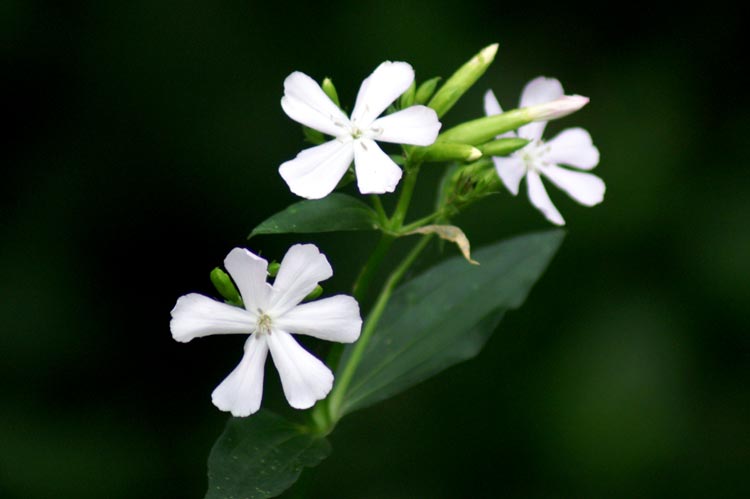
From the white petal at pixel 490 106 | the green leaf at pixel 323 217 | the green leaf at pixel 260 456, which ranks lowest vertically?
the green leaf at pixel 260 456

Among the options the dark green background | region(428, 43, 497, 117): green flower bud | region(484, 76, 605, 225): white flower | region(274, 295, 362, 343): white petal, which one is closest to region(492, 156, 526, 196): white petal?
region(484, 76, 605, 225): white flower

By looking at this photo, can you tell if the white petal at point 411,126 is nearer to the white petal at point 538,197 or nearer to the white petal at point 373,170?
the white petal at point 373,170

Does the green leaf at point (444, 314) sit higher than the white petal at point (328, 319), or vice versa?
the green leaf at point (444, 314)

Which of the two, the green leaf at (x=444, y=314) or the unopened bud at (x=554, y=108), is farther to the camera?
the green leaf at (x=444, y=314)

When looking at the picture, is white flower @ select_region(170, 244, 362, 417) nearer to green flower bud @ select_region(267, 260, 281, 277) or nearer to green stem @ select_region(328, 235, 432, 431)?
green flower bud @ select_region(267, 260, 281, 277)

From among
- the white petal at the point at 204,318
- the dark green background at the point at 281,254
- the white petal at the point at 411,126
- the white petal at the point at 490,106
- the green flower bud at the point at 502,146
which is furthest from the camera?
the dark green background at the point at 281,254

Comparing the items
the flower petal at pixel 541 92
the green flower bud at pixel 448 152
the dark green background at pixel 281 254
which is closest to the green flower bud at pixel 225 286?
the green flower bud at pixel 448 152
